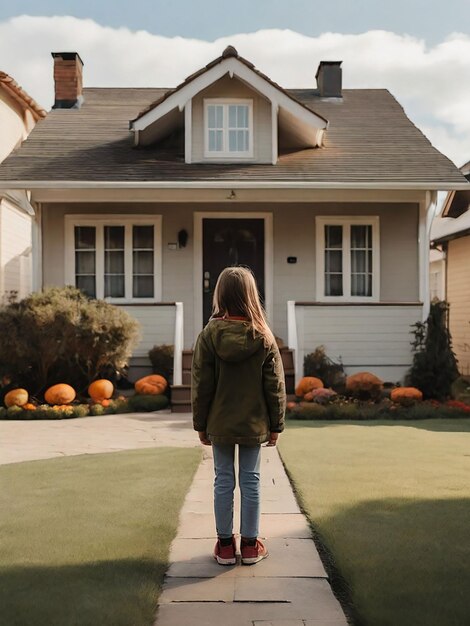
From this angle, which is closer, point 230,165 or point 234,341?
point 234,341

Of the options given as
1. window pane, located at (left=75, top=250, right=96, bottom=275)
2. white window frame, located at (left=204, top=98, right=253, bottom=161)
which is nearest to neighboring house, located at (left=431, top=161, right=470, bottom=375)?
white window frame, located at (left=204, top=98, right=253, bottom=161)

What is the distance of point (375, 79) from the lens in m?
19.3

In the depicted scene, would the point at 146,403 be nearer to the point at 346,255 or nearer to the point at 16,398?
the point at 16,398

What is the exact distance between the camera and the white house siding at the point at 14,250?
16.5 m

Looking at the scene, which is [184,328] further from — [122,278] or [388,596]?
[388,596]

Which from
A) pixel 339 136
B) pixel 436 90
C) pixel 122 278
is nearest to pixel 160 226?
pixel 122 278

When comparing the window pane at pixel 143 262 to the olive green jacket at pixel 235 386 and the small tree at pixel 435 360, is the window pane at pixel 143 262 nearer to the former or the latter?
the small tree at pixel 435 360

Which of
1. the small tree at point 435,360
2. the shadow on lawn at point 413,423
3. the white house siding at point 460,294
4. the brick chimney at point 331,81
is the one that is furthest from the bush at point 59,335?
the white house siding at point 460,294

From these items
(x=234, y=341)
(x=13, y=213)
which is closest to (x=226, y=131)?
(x=13, y=213)

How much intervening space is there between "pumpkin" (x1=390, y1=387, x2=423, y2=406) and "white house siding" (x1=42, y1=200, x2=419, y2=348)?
9.35ft

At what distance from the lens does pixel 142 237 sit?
14.1 metres

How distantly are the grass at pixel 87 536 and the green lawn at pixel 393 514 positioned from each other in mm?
958

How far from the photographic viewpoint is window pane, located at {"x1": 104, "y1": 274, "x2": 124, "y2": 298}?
552 inches

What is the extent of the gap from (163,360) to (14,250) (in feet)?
21.9
